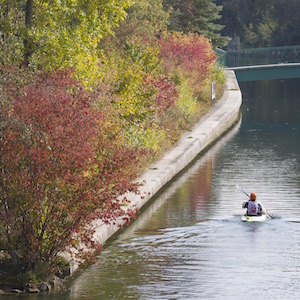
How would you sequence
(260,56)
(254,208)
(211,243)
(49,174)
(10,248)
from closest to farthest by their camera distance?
(49,174)
(10,248)
(211,243)
(254,208)
(260,56)

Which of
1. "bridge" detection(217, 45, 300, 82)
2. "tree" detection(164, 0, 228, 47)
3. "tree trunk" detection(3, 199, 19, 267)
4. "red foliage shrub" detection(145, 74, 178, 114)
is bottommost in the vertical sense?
"bridge" detection(217, 45, 300, 82)

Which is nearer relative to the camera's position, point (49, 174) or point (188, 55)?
point (49, 174)

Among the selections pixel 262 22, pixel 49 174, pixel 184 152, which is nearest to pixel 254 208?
pixel 49 174

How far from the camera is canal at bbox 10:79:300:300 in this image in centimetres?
1401

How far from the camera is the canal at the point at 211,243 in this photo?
14.0 meters

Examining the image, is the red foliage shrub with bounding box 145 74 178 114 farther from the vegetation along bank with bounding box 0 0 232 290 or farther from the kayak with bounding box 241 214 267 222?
the kayak with bounding box 241 214 267 222

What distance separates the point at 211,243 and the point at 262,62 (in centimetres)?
4885

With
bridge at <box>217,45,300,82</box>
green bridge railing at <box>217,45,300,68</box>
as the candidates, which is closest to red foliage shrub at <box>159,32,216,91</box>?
bridge at <box>217,45,300,82</box>

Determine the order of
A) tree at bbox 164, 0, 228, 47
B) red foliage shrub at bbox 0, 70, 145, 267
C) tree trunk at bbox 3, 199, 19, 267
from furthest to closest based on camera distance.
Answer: tree at bbox 164, 0, 228, 47 → tree trunk at bbox 3, 199, 19, 267 → red foliage shrub at bbox 0, 70, 145, 267

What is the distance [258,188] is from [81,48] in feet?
21.0

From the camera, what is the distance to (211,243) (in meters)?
17.0

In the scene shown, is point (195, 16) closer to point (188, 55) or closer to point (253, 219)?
point (188, 55)

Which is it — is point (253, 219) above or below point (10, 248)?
below

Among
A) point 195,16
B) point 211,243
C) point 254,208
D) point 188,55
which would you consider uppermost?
point 195,16
